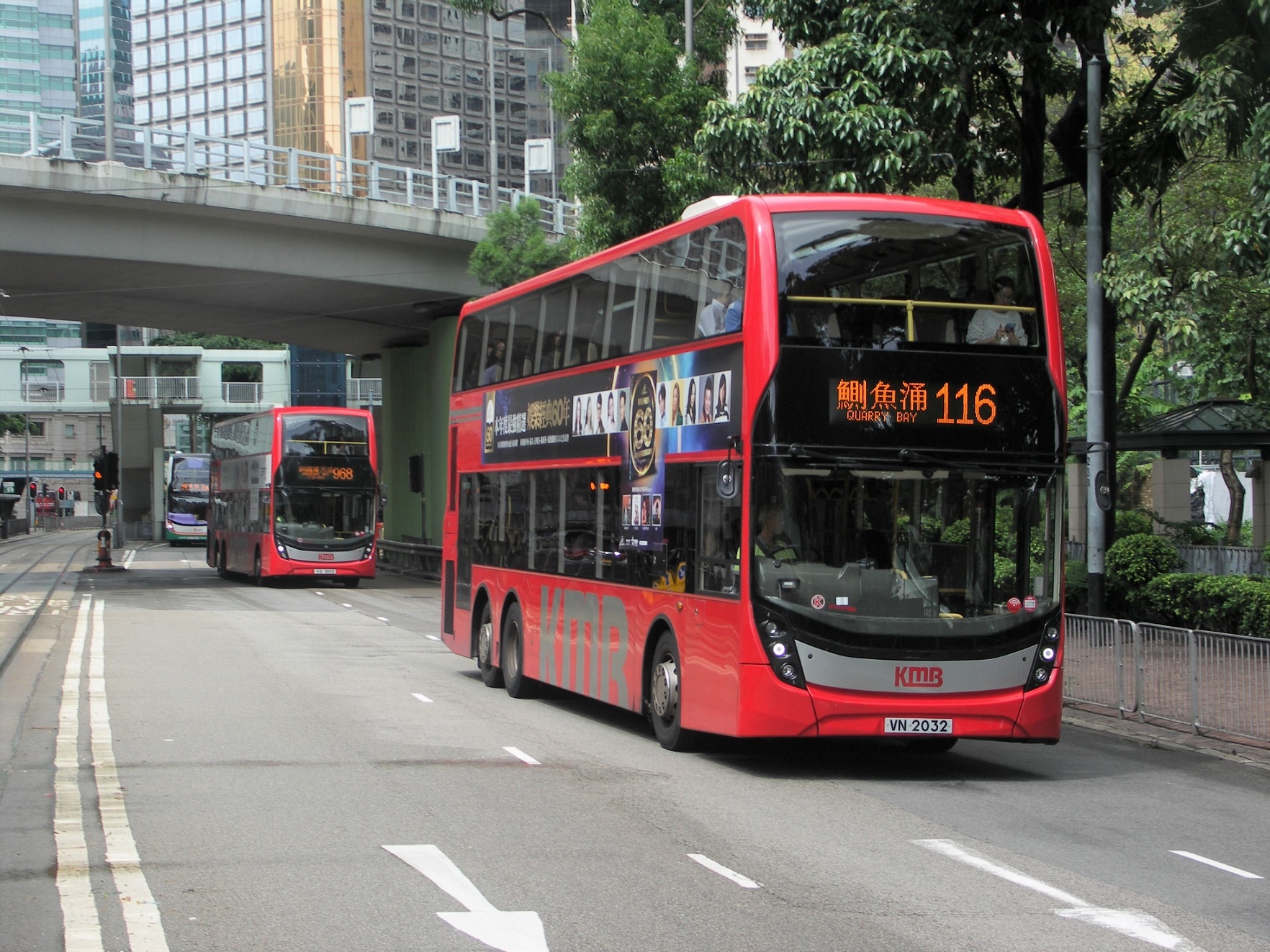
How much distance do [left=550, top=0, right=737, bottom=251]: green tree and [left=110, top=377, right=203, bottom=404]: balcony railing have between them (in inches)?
2390

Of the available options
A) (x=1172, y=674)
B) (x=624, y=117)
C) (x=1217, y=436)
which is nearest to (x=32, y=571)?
(x=624, y=117)

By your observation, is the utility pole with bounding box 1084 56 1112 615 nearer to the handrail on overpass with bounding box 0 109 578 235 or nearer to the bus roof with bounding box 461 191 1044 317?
the bus roof with bounding box 461 191 1044 317

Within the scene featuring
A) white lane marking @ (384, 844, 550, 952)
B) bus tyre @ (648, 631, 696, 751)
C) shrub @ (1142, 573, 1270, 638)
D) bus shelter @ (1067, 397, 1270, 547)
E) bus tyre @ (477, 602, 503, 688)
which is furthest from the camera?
bus shelter @ (1067, 397, 1270, 547)

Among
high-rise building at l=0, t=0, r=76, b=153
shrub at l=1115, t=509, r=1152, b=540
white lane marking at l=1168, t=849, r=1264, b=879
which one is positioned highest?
high-rise building at l=0, t=0, r=76, b=153

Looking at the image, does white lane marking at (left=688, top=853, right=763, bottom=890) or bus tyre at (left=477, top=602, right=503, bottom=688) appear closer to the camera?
white lane marking at (left=688, top=853, right=763, bottom=890)

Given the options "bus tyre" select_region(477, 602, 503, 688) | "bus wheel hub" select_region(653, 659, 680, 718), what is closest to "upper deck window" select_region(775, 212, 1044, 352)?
"bus wheel hub" select_region(653, 659, 680, 718)

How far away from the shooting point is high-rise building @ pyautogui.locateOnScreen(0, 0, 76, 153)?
458 ft

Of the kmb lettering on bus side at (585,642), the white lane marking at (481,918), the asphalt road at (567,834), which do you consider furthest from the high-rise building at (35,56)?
the white lane marking at (481,918)

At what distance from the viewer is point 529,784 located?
1037 cm

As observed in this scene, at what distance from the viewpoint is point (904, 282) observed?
10.9 m

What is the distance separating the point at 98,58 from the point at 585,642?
150648mm

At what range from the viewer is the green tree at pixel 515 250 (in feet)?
109

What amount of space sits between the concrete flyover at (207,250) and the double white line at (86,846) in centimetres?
1799

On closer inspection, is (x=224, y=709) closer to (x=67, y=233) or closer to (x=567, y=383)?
(x=567, y=383)
